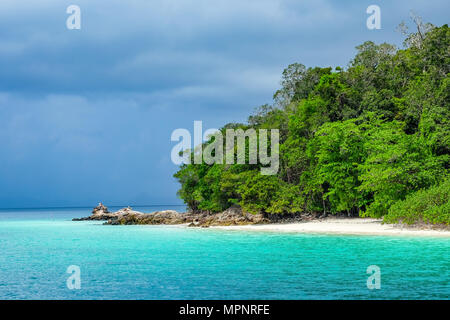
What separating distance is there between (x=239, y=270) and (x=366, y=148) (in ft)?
59.9

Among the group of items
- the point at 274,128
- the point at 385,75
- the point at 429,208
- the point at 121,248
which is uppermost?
the point at 385,75

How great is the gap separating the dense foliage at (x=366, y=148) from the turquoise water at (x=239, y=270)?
19.9 feet

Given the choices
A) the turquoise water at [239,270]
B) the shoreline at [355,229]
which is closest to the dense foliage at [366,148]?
the shoreline at [355,229]

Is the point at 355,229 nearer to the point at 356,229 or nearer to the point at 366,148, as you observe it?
the point at 356,229

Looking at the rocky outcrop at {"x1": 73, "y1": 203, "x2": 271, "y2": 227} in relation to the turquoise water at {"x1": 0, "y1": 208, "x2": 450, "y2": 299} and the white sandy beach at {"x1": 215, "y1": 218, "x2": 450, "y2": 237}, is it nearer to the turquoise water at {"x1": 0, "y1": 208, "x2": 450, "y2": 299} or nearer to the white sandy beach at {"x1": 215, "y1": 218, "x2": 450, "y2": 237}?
the white sandy beach at {"x1": 215, "y1": 218, "x2": 450, "y2": 237}

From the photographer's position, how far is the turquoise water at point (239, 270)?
35.2 feet

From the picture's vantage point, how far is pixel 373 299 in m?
9.69

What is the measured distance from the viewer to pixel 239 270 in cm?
1391

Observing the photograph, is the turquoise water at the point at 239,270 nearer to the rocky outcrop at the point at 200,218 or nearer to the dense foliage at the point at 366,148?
the dense foliage at the point at 366,148

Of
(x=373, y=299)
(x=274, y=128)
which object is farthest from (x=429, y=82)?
(x=373, y=299)

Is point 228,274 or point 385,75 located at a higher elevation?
point 385,75

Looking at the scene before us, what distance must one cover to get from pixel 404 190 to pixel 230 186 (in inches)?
594
